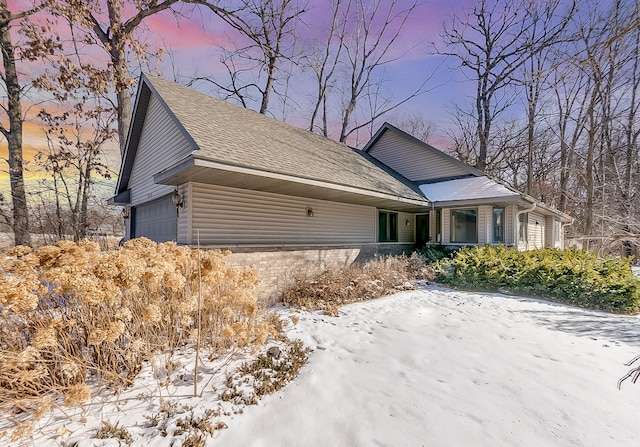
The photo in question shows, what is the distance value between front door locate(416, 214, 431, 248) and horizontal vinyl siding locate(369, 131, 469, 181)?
1.97 meters

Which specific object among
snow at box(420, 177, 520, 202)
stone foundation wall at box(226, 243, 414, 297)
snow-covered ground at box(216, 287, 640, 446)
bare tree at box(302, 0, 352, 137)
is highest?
bare tree at box(302, 0, 352, 137)

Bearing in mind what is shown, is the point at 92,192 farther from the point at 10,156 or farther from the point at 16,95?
the point at 16,95

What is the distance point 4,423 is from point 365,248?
9.69 metres

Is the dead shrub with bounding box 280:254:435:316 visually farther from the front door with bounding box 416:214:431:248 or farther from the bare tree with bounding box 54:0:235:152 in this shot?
the bare tree with bounding box 54:0:235:152

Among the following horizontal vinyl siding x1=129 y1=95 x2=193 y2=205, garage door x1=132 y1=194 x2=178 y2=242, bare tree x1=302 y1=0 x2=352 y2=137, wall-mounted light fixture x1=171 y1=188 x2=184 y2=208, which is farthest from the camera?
bare tree x1=302 y1=0 x2=352 y2=137

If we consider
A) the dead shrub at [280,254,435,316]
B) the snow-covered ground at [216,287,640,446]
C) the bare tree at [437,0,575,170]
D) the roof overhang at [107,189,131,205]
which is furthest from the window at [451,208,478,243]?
the roof overhang at [107,189,131,205]

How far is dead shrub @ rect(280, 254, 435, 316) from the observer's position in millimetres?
5969

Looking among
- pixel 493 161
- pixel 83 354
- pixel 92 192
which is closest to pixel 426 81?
pixel 493 161

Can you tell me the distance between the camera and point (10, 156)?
10.5 meters

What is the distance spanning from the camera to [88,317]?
110 inches

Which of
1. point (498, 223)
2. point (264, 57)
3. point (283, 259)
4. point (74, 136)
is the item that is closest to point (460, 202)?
point (498, 223)

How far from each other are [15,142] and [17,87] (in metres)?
2.03

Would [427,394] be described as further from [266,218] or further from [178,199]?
[178,199]

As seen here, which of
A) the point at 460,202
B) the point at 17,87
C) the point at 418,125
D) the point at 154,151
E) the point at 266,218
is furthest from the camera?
the point at 418,125
